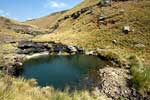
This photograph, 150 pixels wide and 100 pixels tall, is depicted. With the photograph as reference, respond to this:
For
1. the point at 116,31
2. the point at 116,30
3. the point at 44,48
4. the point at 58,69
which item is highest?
the point at 116,30

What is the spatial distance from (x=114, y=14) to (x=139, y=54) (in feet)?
89.1

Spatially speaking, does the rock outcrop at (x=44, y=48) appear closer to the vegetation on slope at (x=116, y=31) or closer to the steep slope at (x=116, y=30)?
the vegetation on slope at (x=116, y=31)

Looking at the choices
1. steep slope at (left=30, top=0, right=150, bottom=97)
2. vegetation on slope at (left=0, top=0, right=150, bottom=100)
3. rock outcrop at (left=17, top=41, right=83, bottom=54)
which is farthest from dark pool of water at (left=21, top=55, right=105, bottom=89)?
steep slope at (left=30, top=0, right=150, bottom=97)

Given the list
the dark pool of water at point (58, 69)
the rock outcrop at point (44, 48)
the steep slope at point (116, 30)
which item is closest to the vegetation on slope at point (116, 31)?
the steep slope at point (116, 30)

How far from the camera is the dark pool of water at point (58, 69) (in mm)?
32906

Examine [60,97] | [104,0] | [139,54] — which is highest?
[104,0]

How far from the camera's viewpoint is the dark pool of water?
32906mm

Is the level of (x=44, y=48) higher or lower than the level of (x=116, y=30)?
lower

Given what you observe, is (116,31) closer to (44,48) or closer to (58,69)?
(44,48)

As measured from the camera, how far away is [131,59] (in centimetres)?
4372

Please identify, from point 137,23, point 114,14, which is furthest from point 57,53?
point 114,14

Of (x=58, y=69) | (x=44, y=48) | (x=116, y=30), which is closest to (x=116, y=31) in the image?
(x=116, y=30)

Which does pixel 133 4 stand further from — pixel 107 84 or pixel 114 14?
pixel 107 84

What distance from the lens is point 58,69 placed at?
41875 millimetres
